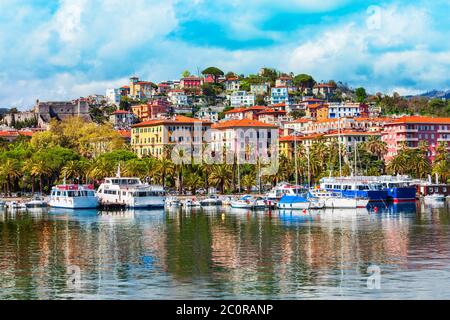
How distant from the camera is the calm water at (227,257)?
40188 mm

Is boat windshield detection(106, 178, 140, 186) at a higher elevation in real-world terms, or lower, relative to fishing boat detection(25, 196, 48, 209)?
higher

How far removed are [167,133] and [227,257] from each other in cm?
11893

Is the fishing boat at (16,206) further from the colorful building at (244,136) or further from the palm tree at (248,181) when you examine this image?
the colorful building at (244,136)

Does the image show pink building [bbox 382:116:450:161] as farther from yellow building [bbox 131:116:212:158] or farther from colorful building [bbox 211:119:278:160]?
yellow building [bbox 131:116:212:158]

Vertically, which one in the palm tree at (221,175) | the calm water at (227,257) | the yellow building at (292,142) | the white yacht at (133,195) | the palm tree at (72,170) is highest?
the yellow building at (292,142)

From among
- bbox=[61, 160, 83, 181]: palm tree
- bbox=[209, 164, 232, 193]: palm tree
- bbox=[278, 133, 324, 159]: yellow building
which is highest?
bbox=[278, 133, 324, 159]: yellow building

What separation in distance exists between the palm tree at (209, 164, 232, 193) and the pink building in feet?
151

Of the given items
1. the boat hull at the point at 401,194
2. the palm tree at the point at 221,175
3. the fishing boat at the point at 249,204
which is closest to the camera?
the fishing boat at the point at 249,204

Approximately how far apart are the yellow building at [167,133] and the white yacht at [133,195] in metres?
57.3

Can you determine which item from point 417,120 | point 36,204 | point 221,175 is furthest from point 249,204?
point 417,120

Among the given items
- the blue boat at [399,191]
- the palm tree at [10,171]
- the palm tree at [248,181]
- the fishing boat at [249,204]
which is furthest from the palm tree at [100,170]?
the blue boat at [399,191]

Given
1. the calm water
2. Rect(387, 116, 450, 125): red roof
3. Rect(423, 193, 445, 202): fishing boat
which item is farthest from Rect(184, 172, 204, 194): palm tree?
Rect(387, 116, 450, 125): red roof

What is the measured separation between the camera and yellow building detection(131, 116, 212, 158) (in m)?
170
